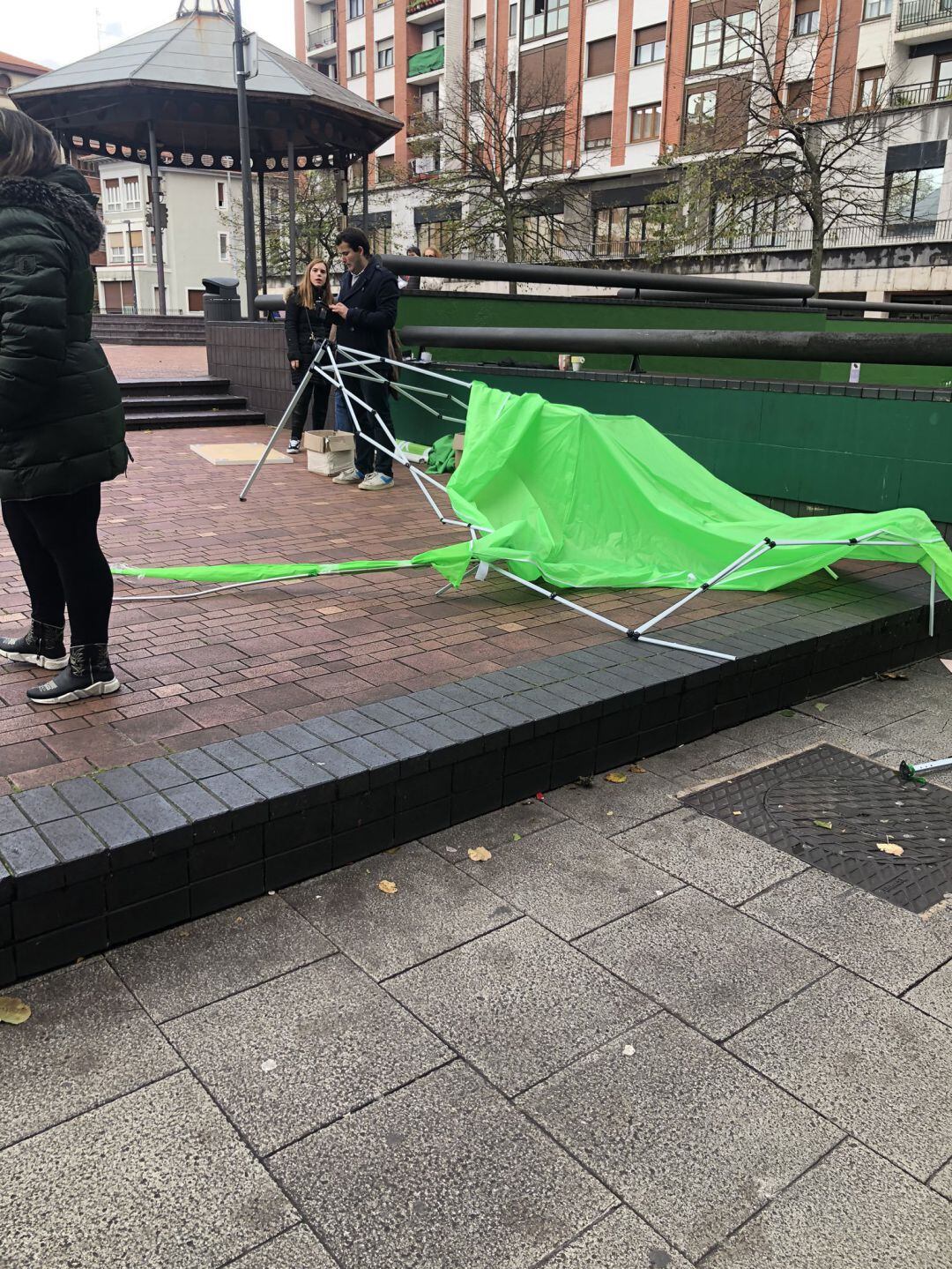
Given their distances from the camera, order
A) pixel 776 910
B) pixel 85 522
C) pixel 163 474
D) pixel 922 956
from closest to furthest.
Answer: pixel 922 956
pixel 776 910
pixel 85 522
pixel 163 474

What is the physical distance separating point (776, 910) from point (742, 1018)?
0.60 meters

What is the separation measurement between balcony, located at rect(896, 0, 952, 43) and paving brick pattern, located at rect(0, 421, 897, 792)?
3808 cm

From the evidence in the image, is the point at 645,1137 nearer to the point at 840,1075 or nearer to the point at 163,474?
the point at 840,1075

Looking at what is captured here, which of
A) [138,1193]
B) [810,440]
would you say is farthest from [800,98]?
[138,1193]

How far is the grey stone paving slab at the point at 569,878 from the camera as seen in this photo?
3.17 m

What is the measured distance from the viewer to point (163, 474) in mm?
9742

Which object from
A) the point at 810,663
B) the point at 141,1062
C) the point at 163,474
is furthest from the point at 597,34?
the point at 141,1062

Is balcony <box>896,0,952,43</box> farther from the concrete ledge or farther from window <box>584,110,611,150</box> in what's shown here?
the concrete ledge

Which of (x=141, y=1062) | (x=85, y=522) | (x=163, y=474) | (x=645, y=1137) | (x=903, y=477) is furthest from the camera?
(x=163, y=474)

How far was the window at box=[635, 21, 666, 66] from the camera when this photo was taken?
4266 centimetres

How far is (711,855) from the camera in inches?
139

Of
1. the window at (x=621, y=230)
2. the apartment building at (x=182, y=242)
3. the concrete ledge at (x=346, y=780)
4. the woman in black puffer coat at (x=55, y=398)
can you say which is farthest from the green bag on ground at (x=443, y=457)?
the apartment building at (x=182, y=242)

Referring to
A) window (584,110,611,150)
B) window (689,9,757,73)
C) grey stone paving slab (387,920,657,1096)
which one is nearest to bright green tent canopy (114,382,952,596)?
grey stone paving slab (387,920,657,1096)

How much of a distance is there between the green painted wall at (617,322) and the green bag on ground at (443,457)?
1350mm
